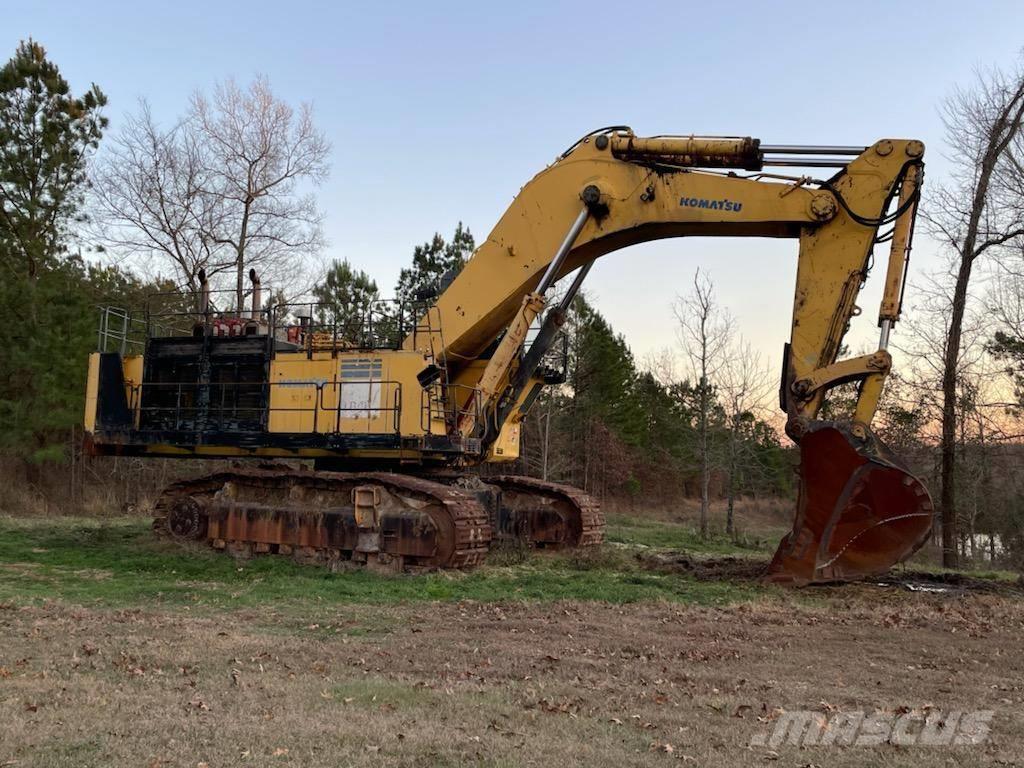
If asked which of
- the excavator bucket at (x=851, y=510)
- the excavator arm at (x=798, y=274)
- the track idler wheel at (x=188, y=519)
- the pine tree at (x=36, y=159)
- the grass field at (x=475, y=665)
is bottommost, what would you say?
the grass field at (x=475, y=665)

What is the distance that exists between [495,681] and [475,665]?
0.58m

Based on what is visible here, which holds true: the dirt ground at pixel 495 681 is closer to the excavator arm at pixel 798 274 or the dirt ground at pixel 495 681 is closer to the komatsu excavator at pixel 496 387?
the excavator arm at pixel 798 274

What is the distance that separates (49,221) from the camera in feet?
91.0

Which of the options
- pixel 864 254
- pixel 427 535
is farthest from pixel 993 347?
pixel 427 535

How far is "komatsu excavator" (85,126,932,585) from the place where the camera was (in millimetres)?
11250

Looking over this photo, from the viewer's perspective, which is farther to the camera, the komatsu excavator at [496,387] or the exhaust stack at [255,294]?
the exhaust stack at [255,294]

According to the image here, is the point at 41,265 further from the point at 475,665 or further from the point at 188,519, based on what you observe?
the point at 475,665

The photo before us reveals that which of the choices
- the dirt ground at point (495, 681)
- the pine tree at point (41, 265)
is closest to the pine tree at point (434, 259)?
the pine tree at point (41, 265)

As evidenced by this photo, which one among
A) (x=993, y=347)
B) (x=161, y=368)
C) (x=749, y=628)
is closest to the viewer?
(x=749, y=628)

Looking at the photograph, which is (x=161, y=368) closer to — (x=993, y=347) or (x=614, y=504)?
(x=993, y=347)

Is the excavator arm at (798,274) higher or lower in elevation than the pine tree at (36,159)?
lower

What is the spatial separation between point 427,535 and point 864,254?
7.10 meters

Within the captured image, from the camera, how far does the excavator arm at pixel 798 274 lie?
35.8 feet

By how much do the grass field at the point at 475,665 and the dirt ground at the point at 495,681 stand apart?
3 cm
